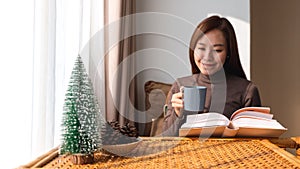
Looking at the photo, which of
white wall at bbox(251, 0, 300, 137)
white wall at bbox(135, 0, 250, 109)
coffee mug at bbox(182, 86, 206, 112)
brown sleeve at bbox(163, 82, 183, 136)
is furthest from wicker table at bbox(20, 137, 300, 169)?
white wall at bbox(251, 0, 300, 137)

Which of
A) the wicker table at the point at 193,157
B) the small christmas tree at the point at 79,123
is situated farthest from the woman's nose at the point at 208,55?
the small christmas tree at the point at 79,123

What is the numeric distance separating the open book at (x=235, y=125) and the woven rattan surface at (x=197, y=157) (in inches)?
2.2

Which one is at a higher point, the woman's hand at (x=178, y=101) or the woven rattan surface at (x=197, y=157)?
the woman's hand at (x=178, y=101)

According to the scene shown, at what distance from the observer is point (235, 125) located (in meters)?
1.43

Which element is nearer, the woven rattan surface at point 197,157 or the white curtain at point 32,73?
the woven rattan surface at point 197,157

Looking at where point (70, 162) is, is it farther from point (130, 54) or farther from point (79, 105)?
point (130, 54)

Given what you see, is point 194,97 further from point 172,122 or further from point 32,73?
point 32,73

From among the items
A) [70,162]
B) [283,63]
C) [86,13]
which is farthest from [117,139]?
[283,63]

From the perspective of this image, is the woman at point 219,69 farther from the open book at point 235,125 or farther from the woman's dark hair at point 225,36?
the open book at point 235,125

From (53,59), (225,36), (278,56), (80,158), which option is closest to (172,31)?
(225,36)

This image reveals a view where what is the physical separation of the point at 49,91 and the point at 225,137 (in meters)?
0.63

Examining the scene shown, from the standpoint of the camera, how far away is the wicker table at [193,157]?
1.00m

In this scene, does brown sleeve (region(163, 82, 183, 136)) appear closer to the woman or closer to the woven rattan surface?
the woman

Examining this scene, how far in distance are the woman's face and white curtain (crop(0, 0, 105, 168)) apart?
542mm
